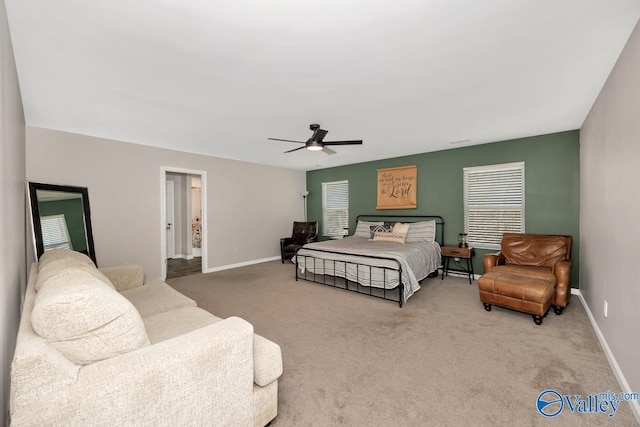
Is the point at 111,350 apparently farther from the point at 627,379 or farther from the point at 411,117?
the point at 411,117

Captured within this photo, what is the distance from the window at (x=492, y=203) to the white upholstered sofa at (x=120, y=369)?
4565mm

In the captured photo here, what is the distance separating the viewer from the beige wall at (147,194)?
154 inches

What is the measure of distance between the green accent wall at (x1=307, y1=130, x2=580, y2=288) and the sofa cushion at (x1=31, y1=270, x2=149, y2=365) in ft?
14.8

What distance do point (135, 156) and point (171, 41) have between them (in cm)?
347

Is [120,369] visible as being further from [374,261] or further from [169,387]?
[374,261]

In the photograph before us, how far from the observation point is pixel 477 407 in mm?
1757

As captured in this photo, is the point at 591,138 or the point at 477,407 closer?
the point at 477,407

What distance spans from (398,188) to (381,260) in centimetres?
256

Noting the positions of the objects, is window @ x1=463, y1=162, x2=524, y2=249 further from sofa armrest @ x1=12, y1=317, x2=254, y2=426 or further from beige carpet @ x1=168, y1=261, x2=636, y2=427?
sofa armrest @ x1=12, y1=317, x2=254, y2=426

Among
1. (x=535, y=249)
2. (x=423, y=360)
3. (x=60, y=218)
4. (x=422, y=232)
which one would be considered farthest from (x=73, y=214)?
(x=535, y=249)

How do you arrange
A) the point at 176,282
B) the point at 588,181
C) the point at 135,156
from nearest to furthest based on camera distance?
the point at 588,181 < the point at 135,156 < the point at 176,282

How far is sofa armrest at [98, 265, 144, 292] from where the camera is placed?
2898mm

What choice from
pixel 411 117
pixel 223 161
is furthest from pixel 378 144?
pixel 223 161

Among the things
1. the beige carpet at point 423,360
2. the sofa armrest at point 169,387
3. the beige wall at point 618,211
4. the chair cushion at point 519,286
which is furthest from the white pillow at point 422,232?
the sofa armrest at point 169,387
